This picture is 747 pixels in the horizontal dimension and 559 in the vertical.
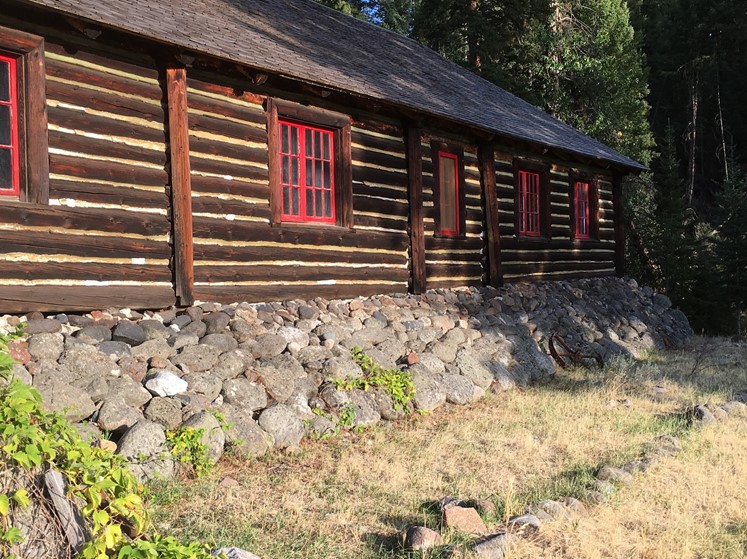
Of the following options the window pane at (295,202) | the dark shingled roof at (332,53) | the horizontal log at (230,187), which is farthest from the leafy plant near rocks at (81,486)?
the window pane at (295,202)

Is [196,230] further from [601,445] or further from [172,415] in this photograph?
[601,445]

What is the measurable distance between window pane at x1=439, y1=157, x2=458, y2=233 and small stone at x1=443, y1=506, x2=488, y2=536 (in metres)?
7.70

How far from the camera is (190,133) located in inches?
325

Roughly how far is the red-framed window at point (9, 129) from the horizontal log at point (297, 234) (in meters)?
2.00

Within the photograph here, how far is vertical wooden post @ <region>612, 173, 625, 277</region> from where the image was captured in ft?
58.7

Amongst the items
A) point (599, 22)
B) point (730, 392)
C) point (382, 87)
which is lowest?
point (730, 392)

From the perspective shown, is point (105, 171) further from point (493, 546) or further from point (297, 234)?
point (493, 546)

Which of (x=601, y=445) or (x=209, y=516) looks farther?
(x=601, y=445)

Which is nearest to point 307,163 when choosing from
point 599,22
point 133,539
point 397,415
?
point 397,415

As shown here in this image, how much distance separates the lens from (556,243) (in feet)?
50.4

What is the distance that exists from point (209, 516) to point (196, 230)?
393 centimetres

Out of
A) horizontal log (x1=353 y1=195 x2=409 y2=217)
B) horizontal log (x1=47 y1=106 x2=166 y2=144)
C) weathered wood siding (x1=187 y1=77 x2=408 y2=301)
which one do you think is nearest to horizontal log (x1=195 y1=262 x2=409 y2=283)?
weathered wood siding (x1=187 y1=77 x2=408 y2=301)

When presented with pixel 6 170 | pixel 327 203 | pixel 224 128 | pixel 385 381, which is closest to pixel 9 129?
pixel 6 170

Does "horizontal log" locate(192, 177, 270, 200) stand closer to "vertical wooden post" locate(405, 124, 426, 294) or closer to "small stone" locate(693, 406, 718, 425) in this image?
"vertical wooden post" locate(405, 124, 426, 294)
